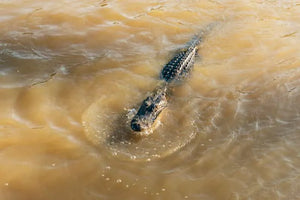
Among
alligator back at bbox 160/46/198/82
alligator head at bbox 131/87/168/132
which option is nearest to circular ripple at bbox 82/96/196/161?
alligator head at bbox 131/87/168/132

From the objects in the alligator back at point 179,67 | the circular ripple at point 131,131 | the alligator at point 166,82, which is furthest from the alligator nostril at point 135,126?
the alligator back at point 179,67

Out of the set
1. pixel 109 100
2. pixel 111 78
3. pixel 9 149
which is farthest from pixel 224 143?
pixel 9 149

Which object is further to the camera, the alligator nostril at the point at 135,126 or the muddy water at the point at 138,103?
the alligator nostril at the point at 135,126

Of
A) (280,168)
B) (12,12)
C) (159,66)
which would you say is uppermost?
(12,12)

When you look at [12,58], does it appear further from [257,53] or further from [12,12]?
[257,53]

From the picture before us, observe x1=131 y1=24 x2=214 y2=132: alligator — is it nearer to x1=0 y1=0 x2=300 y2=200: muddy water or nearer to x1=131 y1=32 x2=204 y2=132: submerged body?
x1=131 y1=32 x2=204 y2=132: submerged body

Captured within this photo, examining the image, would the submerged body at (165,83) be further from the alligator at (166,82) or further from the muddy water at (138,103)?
the muddy water at (138,103)

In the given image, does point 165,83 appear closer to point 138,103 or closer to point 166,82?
point 166,82
